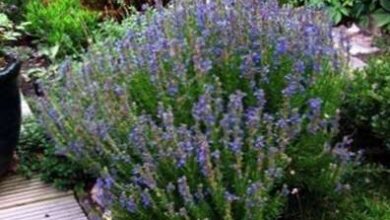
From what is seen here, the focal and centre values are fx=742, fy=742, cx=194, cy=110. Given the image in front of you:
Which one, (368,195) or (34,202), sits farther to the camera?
(34,202)

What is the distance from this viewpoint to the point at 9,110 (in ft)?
11.3

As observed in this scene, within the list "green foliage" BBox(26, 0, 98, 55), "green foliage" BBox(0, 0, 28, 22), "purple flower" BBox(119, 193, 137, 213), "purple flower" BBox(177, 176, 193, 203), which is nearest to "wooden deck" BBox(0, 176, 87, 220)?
"purple flower" BBox(119, 193, 137, 213)

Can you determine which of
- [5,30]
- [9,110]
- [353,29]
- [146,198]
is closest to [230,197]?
[146,198]

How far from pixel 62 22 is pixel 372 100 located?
2.21 meters

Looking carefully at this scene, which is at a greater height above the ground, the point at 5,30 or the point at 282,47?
the point at 282,47

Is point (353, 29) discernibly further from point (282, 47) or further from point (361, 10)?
point (282, 47)

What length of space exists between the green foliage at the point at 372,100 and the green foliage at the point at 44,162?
131 cm

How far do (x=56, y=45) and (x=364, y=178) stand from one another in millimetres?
2205

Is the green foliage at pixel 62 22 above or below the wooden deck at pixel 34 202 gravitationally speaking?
above

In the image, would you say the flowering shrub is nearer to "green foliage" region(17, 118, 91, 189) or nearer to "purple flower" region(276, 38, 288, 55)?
"purple flower" region(276, 38, 288, 55)

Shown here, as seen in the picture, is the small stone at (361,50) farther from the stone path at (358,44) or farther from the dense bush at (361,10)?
the dense bush at (361,10)

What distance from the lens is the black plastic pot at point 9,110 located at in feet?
11.1

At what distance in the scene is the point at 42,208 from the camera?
11.1 ft

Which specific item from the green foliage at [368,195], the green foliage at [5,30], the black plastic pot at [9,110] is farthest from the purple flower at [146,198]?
the green foliage at [5,30]
